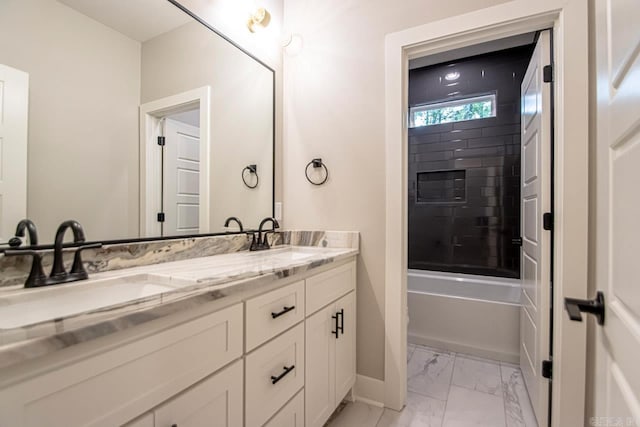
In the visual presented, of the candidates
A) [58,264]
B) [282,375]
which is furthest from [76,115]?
[282,375]

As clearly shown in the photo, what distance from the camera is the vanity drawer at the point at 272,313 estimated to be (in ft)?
3.08

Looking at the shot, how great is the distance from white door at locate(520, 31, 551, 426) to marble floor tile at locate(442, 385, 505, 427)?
192mm

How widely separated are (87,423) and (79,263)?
577 millimetres

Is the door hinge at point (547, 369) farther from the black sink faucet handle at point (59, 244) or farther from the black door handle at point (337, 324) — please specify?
the black sink faucet handle at point (59, 244)

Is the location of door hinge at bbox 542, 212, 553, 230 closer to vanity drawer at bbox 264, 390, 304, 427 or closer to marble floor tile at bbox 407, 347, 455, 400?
marble floor tile at bbox 407, 347, 455, 400

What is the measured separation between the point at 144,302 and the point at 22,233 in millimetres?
570

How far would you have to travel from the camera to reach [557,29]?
1.36 metres

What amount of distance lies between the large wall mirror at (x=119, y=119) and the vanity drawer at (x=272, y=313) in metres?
0.64

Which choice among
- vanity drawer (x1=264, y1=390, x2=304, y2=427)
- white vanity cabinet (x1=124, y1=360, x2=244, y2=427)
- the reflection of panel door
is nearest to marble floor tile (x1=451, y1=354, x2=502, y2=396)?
vanity drawer (x1=264, y1=390, x2=304, y2=427)

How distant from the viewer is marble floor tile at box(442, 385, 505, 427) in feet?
5.00

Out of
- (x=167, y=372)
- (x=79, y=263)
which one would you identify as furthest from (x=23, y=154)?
(x=167, y=372)

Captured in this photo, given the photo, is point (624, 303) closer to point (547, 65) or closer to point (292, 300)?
point (292, 300)

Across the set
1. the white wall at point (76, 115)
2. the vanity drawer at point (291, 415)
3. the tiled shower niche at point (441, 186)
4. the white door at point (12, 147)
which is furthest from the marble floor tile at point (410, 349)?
the white door at point (12, 147)

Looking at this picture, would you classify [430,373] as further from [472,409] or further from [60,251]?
[60,251]
